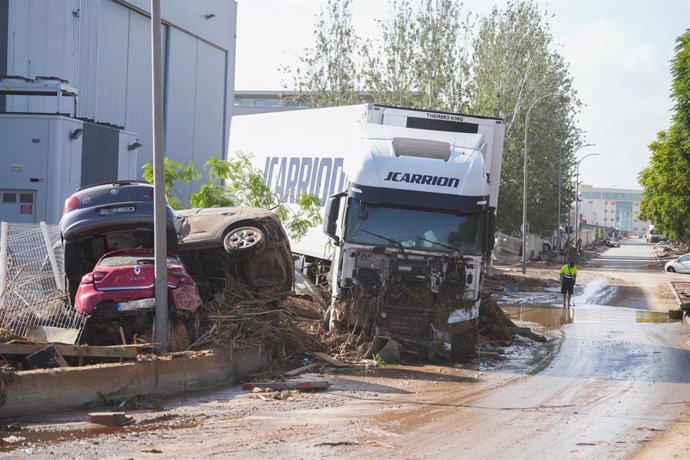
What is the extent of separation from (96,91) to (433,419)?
2874 cm

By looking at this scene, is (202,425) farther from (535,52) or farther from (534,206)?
(534,206)

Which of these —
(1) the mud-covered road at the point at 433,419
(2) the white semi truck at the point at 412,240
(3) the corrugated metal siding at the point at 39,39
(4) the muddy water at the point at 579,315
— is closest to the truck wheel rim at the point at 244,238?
(2) the white semi truck at the point at 412,240

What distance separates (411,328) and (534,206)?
4457 centimetres

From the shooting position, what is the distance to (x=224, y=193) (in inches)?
846

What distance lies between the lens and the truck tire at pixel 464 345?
49.8 feet

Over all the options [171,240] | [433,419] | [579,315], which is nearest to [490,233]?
[171,240]

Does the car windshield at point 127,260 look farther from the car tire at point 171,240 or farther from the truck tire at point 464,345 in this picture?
the truck tire at point 464,345

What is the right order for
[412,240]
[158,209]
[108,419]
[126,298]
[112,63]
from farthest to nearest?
[112,63] < [412,240] < [158,209] < [126,298] < [108,419]

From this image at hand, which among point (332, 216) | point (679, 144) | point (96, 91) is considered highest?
point (96, 91)

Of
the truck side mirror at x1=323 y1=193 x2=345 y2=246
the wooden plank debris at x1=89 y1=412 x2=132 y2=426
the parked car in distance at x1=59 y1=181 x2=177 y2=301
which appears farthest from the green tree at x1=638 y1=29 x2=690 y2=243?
the wooden plank debris at x1=89 y1=412 x2=132 y2=426

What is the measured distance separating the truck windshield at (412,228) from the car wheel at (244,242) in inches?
68.2

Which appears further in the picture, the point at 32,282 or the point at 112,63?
the point at 112,63

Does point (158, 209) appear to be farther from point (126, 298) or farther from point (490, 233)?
point (490, 233)

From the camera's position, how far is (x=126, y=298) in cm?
1173
